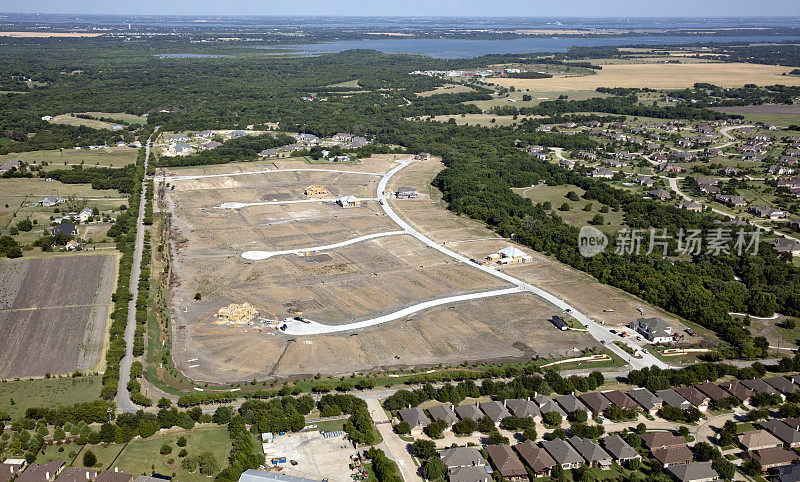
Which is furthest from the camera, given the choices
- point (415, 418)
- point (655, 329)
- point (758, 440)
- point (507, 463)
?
point (655, 329)

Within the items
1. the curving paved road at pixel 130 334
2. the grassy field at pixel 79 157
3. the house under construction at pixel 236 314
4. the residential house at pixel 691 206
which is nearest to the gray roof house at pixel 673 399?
the house under construction at pixel 236 314

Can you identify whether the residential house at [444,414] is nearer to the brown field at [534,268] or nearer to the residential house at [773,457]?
the residential house at [773,457]

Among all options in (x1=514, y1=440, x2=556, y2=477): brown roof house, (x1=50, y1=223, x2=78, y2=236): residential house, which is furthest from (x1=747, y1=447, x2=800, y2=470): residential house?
(x1=50, y1=223, x2=78, y2=236): residential house

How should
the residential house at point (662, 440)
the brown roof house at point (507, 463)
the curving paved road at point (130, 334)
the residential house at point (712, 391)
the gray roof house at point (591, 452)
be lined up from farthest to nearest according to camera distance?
the residential house at point (712, 391), the curving paved road at point (130, 334), the residential house at point (662, 440), the gray roof house at point (591, 452), the brown roof house at point (507, 463)

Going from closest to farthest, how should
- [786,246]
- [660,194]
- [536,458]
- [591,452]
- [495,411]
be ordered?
1. [536,458]
2. [591,452]
3. [495,411]
4. [786,246]
5. [660,194]

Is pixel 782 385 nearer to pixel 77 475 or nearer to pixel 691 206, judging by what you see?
pixel 691 206

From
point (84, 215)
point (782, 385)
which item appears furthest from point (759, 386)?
point (84, 215)

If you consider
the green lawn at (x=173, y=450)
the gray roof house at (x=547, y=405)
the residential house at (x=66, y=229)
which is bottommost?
the green lawn at (x=173, y=450)
